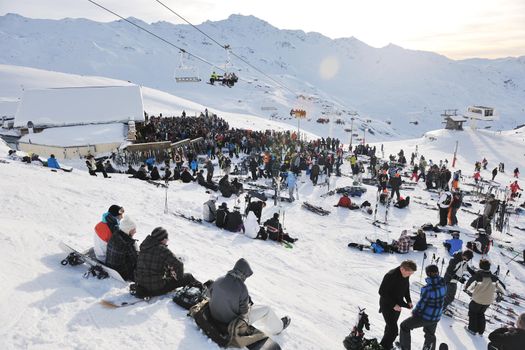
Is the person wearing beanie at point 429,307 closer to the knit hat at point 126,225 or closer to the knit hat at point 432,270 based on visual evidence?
the knit hat at point 432,270

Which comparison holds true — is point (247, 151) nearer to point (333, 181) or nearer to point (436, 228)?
point (333, 181)

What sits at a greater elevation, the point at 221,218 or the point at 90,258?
the point at 90,258

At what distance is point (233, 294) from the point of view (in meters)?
4.86

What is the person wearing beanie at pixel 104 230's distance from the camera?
21.6ft

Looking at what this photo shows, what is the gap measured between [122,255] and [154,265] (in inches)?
40.8

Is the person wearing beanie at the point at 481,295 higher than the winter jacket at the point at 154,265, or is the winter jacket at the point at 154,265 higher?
the winter jacket at the point at 154,265

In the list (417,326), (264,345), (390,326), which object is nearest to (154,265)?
(264,345)

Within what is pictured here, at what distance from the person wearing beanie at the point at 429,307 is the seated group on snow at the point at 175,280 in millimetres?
2031

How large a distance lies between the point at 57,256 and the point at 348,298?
6.21 m

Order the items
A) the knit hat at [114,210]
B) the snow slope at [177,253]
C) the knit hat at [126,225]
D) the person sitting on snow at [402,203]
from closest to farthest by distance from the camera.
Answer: the snow slope at [177,253] → the knit hat at [126,225] → the knit hat at [114,210] → the person sitting on snow at [402,203]

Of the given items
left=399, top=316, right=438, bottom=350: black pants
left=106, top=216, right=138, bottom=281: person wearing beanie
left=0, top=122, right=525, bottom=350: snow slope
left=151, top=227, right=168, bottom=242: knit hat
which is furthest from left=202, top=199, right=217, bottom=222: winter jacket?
left=399, top=316, right=438, bottom=350: black pants

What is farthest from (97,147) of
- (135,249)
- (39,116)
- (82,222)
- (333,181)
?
(135,249)

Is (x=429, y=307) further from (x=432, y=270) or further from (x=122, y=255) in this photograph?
(x=122, y=255)

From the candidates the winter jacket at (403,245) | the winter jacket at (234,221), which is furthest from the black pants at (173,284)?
the winter jacket at (403,245)
